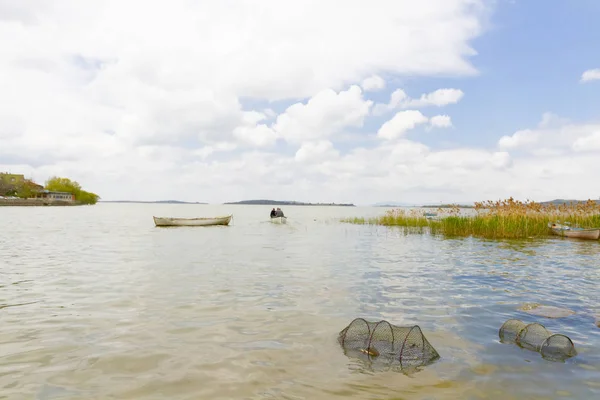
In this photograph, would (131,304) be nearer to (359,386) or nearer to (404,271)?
(359,386)

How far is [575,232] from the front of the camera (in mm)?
35812

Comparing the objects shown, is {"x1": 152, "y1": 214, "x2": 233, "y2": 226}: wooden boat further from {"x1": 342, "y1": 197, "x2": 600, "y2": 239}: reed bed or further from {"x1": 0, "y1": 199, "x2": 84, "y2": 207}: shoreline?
{"x1": 0, "y1": 199, "x2": 84, "y2": 207}: shoreline

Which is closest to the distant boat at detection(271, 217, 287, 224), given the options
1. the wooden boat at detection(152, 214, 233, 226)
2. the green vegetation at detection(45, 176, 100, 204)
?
the wooden boat at detection(152, 214, 233, 226)

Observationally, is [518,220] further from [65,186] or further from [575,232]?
[65,186]

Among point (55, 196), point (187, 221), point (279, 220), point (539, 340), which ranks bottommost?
point (539, 340)

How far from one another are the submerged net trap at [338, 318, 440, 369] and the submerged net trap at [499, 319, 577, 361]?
2.42m

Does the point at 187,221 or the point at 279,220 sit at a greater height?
the point at 279,220

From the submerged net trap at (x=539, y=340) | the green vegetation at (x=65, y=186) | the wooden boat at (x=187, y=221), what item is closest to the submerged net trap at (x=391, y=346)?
the submerged net trap at (x=539, y=340)

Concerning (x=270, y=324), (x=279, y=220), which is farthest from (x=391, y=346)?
(x=279, y=220)

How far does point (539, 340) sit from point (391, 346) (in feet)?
11.9

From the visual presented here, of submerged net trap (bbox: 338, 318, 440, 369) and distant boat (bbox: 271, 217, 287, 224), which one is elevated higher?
distant boat (bbox: 271, 217, 287, 224)

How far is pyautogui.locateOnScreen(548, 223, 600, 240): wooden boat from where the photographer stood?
34.8 metres

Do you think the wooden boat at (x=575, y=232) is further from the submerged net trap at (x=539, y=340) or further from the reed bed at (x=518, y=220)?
the submerged net trap at (x=539, y=340)

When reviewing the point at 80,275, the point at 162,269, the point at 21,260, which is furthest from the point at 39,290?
the point at 21,260
